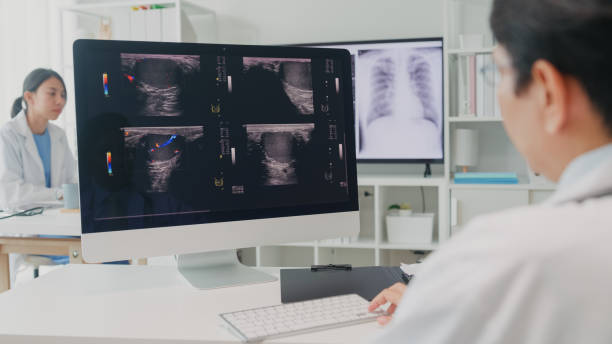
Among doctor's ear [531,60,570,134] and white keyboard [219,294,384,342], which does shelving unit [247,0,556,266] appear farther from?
doctor's ear [531,60,570,134]

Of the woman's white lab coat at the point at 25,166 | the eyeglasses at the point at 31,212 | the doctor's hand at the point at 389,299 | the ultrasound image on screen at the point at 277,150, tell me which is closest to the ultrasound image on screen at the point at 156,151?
the ultrasound image on screen at the point at 277,150

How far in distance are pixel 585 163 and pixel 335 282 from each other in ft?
2.52

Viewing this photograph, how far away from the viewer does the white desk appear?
2.17 m

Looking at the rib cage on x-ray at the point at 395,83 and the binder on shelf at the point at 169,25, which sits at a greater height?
the binder on shelf at the point at 169,25

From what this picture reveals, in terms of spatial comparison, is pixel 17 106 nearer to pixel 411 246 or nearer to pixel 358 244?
pixel 358 244

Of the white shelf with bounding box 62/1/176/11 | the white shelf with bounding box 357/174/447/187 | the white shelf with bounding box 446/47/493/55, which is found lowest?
the white shelf with bounding box 357/174/447/187

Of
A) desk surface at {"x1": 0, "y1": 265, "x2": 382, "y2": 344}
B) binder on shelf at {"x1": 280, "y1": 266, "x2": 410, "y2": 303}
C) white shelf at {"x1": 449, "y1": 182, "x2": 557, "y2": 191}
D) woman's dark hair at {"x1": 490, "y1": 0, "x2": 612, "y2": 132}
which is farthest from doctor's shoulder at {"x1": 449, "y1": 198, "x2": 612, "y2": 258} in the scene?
white shelf at {"x1": 449, "y1": 182, "x2": 557, "y2": 191}

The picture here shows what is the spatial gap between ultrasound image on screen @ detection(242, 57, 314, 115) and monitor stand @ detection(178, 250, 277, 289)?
39cm

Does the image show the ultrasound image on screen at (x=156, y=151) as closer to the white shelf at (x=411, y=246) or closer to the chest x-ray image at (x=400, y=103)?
the white shelf at (x=411, y=246)

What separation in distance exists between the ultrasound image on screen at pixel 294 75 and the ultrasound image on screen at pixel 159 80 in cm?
15

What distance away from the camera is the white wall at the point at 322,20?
3.41 meters

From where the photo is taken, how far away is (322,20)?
11.6ft

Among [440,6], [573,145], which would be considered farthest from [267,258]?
[573,145]

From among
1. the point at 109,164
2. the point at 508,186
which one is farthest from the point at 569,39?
the point at 508,186
